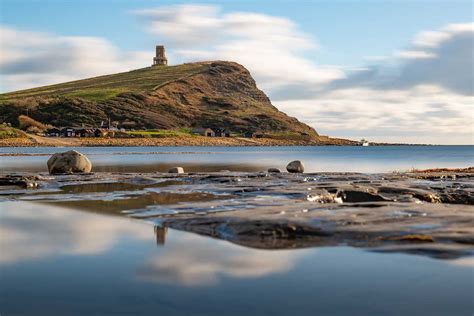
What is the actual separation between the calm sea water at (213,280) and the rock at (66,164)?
31.3 metres

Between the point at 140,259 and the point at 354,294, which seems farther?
the point at 140,259

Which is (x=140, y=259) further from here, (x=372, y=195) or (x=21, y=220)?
(x=372, y=195)

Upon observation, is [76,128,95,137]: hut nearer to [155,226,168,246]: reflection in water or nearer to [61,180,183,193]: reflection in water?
[61,180,183,193]: reflection in water

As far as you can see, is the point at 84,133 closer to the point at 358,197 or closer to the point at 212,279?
the point at 358,197

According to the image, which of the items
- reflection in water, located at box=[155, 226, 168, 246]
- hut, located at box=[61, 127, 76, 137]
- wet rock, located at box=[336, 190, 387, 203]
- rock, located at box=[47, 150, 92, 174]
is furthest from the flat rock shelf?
hut, located at box=[61, 127, 76, 137]

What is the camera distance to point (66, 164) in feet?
155

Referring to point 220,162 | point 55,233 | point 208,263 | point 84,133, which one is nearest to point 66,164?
point 55,233

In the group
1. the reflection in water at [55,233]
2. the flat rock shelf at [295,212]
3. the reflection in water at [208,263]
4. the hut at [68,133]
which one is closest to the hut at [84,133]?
the hut at [68,133]

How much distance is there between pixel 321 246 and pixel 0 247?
28.8 ft

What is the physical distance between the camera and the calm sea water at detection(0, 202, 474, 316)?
33.5 feet

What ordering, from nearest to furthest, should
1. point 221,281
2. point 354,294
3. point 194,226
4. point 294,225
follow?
point 354,294 < point 221,281 < point 294,225 < point 194,226

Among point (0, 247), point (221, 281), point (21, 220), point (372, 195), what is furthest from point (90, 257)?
point (372, 195)

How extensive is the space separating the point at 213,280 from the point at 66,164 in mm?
37922

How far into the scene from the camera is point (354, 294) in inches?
434
